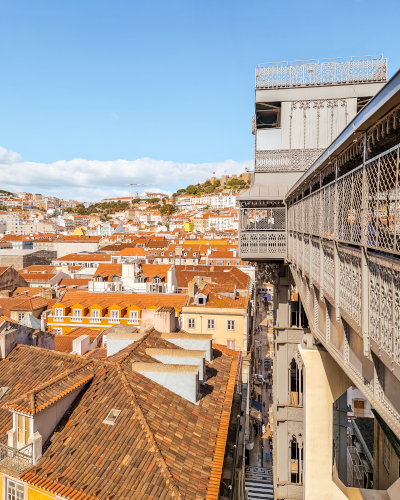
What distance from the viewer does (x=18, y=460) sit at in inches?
277

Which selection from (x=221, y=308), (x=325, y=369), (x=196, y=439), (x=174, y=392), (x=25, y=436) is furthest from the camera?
(x=221, y=308)

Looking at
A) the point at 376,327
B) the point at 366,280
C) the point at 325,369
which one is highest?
the point at 366,280

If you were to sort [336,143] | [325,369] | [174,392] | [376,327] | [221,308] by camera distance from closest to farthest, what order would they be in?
1. [376,327]
2. [336,143]
3. [325,369]
4. [174,392]
5. [221,308]

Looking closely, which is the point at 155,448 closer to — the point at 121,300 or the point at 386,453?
the point at 386,453

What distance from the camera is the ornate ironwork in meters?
11.1

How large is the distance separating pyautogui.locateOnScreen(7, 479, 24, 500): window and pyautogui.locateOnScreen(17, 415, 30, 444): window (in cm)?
69

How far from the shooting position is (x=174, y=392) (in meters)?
9.20

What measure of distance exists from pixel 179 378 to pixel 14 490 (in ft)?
12.6

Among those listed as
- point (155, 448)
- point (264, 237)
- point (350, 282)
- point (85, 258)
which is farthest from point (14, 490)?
point (85, 258)

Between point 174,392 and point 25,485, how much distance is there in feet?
11.6

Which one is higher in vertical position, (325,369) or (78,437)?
(325,369)

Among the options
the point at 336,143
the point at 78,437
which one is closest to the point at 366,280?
the point at 336,143

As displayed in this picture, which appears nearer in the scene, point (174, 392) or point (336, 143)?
point (336, 143)

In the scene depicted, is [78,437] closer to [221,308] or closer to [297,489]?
[297,489]
